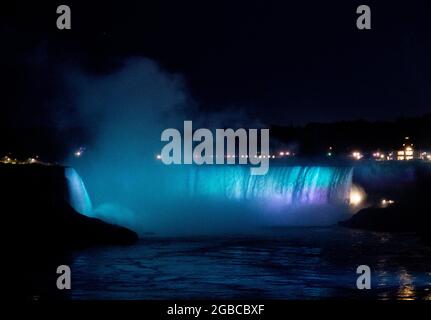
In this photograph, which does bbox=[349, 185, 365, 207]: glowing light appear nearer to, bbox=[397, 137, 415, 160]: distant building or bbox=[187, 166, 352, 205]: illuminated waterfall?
bbox=[187, 166, 352, 205]: illuminated waterfall

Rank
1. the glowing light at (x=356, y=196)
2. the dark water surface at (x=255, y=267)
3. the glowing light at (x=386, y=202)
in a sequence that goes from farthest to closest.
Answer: the glowing light at (x=356, y=196)
the glowing light at (x=386, y=202)
the dark water surface at (x=255, y=267)

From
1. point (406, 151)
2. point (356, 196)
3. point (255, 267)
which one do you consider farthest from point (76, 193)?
point (406, 151)

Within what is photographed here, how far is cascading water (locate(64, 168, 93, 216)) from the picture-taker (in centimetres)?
4394

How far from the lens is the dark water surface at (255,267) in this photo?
86.2 feet

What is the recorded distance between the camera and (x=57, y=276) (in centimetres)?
2908

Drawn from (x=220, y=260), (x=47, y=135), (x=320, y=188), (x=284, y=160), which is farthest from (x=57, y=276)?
(x=47, y=135)

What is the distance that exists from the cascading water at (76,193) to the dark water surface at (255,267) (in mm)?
4645

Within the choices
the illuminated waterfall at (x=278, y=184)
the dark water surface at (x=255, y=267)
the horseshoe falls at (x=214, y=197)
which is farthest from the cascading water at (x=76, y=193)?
the illuminated waterfall at (x=278, y=184)

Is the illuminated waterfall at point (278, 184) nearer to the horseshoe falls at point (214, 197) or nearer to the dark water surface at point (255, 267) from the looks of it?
the horseshoe falls at point (214, 197)

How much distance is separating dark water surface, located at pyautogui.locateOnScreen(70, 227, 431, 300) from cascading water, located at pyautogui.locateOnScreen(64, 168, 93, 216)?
465 cm

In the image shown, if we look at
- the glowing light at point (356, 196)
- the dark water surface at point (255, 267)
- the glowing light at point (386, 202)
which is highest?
the glowing light at point (356, 196)

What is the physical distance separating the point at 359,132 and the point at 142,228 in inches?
2157

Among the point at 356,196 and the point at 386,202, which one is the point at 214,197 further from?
the point at 386,202
